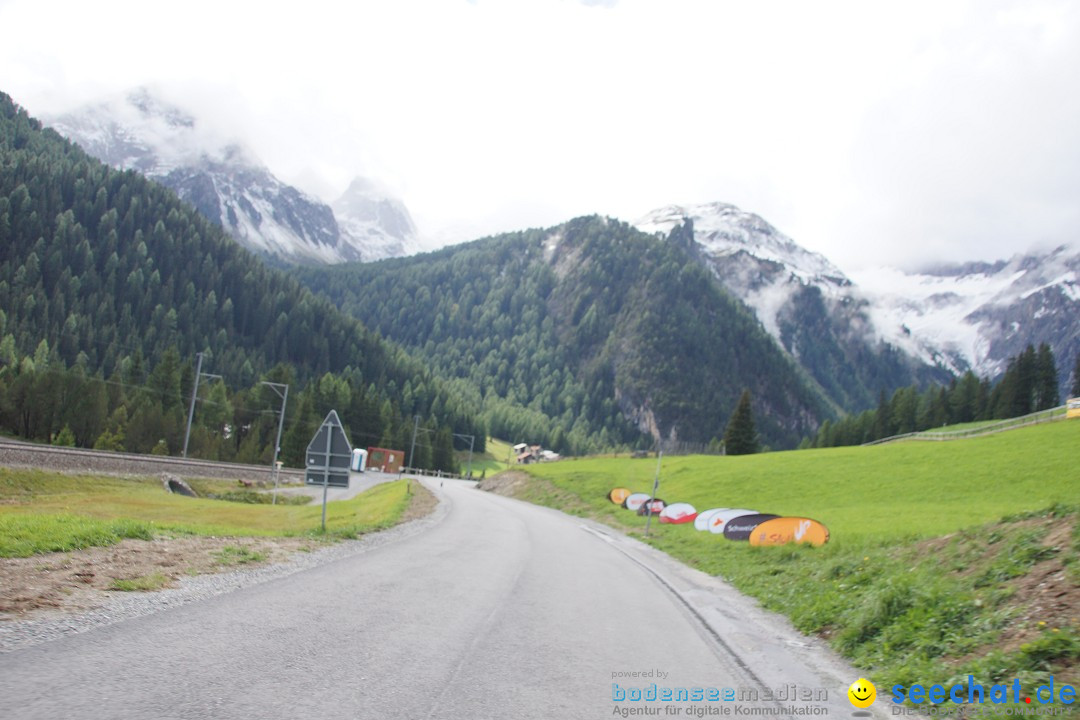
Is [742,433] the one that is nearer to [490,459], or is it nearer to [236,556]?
[490,459]

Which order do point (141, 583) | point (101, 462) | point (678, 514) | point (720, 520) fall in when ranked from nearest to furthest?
point (141, 583) < point (720, 520) < point (678, 514) < point (101, 462)

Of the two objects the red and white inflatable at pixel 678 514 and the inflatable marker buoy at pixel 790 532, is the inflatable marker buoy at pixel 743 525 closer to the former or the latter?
the inflatable marker buoy at pixel 790 532

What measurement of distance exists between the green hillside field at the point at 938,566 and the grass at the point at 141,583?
33.5ft

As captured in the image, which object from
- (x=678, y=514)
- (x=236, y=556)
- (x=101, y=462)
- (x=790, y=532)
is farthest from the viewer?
(x=101, y=462)

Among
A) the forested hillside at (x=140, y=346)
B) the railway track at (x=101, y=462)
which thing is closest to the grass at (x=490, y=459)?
the forested hillside at (x=140, y=346)

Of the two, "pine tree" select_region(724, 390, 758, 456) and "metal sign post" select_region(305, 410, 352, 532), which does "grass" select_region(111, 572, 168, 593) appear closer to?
"metal sign post" select_region(305, 410, 352, 532)

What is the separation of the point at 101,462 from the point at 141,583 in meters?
43.2

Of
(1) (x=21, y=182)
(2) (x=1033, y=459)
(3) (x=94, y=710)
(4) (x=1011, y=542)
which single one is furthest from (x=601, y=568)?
(1) (x=21, y=182)

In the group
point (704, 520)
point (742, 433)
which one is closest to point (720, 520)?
point (704, 520)

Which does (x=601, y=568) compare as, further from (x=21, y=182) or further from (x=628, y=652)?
(x=21, y=182)

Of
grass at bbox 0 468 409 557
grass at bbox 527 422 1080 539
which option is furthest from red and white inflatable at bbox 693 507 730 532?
grass at bbox 0 468 409 557

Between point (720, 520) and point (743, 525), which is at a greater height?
point (743, 525)

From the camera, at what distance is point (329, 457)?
20.1 meters

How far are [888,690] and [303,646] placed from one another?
282 inches
